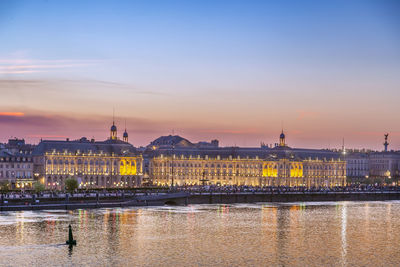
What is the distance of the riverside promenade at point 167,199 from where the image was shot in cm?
11981

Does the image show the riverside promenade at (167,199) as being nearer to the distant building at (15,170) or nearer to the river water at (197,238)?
the river water at (197,238)

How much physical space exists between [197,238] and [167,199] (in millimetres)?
56985

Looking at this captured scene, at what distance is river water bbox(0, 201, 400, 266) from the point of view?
70188 millimetres

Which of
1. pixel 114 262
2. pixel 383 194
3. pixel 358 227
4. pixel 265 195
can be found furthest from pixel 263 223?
pixel 383 194

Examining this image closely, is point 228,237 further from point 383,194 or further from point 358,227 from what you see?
point 383,194

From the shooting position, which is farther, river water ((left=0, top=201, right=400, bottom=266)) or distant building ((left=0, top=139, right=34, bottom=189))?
distant building ((left=0, top=139, right=34, bottom=189))

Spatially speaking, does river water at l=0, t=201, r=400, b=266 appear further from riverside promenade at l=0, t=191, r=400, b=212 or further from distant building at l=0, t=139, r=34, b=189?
distant building at l=0, t=139, r=34, b=189

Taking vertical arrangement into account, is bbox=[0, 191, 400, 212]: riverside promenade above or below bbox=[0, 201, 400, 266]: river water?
above

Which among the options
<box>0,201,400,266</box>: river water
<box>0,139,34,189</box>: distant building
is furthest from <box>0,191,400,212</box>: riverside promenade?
<box>0,139,34,189</box>: distant building

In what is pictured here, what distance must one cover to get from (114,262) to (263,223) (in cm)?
4051

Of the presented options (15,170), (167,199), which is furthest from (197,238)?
(15,170)

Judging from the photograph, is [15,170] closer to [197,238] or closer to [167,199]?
[167,199]

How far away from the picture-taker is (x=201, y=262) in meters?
68.9

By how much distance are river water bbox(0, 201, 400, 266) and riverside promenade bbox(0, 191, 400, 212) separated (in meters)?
4.53
